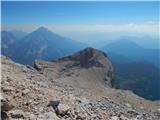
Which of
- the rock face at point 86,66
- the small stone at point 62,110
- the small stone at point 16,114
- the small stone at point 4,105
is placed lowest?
the rock face at point 86,66

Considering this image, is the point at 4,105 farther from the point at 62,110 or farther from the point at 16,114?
the point at 62,110

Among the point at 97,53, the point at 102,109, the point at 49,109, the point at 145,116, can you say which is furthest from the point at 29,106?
the point at 97,53

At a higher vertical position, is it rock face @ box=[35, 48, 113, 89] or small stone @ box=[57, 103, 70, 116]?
small stone @ box=[57, 103, 70, 116]

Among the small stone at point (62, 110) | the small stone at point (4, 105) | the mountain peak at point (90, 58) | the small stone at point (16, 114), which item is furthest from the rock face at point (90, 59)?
the small stone at point (4, 105)

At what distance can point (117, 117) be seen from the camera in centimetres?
1859

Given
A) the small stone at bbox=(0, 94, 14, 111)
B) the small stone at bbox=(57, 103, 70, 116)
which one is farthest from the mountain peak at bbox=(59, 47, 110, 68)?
the small stone at bbox=(0, 94, 14, 111)

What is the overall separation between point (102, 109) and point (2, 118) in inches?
328

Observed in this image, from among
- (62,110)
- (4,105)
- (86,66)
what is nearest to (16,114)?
(4,105)

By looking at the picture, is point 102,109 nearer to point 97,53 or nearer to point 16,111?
point 16,111

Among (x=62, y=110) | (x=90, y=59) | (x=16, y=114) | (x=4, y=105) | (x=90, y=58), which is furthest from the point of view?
(x=90, y=58)

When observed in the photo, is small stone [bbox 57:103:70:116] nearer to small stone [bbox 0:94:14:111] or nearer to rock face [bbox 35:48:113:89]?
small stone [bbox 0:94:14:111]

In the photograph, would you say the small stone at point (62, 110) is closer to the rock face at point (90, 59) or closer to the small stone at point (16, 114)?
the small stone at point (16, 114)

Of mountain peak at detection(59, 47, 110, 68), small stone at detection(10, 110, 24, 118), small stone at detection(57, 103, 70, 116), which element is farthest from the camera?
mountain peak at detection(59, 47, 110, 68)

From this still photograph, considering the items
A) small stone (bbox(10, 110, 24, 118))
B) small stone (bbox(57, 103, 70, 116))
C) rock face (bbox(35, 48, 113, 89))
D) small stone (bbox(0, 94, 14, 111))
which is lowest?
rock face (bbox(35, 48, 113, 89))
